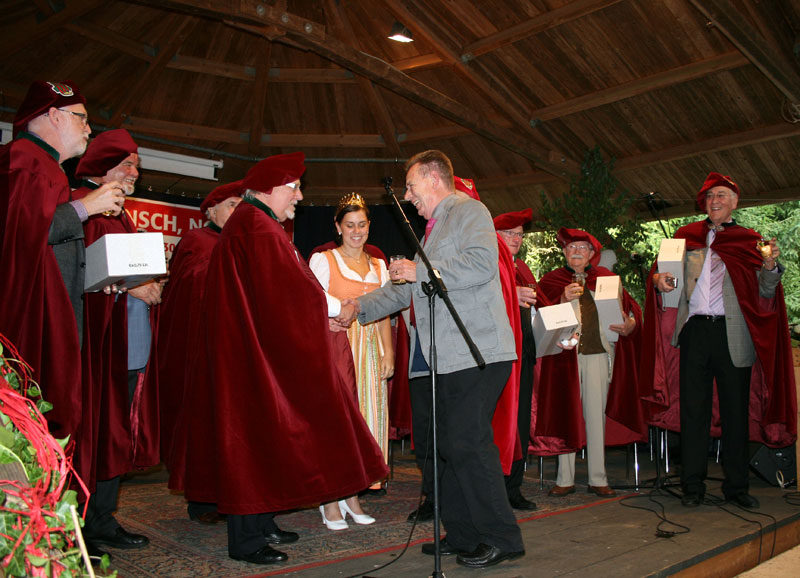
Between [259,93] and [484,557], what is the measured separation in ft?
25.9

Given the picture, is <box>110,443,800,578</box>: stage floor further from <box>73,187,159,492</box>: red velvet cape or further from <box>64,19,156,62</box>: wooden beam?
<box>64,19,156,62</box>: wooden beam

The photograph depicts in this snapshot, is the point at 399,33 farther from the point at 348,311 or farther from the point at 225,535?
the point at 225,535

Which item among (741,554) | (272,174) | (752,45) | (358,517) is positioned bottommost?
(741,554)

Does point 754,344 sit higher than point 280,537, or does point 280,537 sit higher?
point 754,344

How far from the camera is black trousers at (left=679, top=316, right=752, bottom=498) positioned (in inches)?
183

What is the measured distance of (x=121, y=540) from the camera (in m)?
3.27

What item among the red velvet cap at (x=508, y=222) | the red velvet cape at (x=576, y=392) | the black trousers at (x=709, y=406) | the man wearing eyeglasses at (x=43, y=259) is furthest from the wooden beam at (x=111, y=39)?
the black trousers at (x=709, y=406)

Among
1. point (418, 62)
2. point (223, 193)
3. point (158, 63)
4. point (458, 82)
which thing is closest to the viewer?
point (223, 193)

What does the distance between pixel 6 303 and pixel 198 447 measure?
3.33 ft

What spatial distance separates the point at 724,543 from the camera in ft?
12.0

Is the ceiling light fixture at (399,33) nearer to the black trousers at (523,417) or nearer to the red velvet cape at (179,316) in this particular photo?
the red velvet cape at (179,316)

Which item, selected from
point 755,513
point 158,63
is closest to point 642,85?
point 755,513

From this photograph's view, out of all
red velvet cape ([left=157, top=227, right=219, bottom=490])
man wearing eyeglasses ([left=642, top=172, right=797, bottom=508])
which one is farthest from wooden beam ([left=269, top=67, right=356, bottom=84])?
man wearing eyeglasses ([left=642, top=172, right=797, bottom=508])

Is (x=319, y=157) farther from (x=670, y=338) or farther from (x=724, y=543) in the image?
(x=724, y=543)
